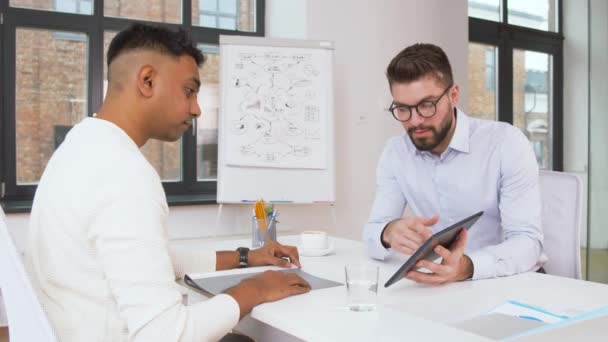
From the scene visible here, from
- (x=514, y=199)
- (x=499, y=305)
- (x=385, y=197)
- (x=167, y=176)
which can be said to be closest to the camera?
(x=499, y=305)

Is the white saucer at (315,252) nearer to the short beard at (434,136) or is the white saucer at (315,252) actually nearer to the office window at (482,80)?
the short beard at (434,136)

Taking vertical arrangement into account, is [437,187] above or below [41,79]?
below

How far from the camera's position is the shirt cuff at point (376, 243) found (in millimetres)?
1821

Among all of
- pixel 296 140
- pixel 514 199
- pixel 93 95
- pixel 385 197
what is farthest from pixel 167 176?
pixel 514 199

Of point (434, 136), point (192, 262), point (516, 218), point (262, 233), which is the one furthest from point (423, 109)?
point (192, 262)

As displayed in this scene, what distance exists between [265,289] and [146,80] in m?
0.53

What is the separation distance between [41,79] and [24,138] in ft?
1.36

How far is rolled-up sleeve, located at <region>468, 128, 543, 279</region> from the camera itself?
5.12 ft

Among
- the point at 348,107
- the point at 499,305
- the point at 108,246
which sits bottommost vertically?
the point at 499,305

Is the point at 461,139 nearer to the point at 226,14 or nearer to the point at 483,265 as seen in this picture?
the point at 483,265

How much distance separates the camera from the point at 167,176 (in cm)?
428

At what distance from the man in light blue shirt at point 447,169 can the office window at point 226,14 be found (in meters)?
2.65

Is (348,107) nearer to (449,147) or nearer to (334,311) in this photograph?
(449,147)

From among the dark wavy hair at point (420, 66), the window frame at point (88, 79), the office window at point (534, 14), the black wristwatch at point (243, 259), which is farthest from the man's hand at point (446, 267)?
the office window at point (534, 14)
